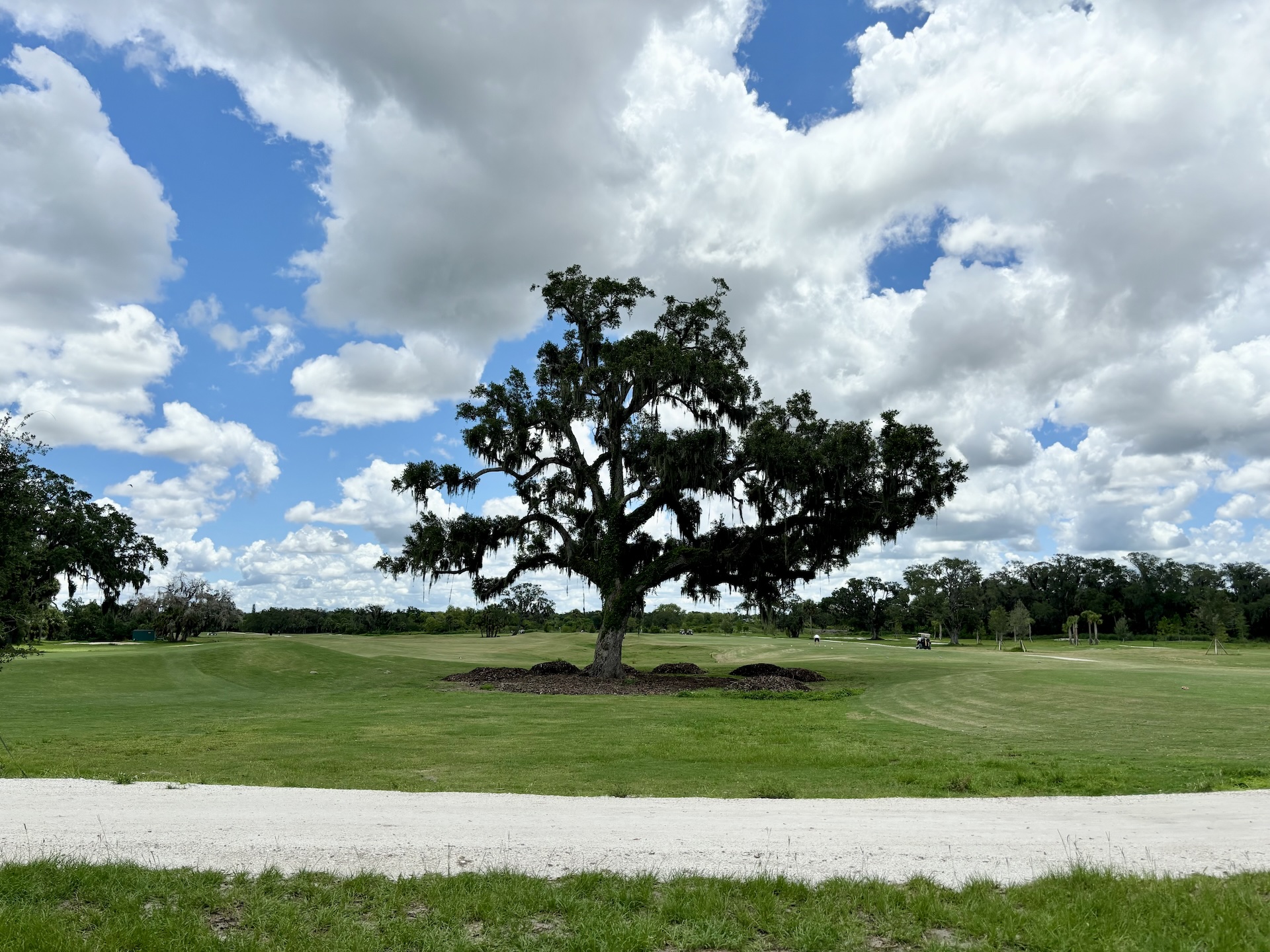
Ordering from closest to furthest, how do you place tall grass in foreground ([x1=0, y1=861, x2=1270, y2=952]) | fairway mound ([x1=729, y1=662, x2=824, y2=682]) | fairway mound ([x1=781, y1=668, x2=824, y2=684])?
tall grass in foreground ([x1=0, y1=861, x2=1270, y2=952]), fairway mound ([x1=781, y1=668, x2=824, y2=684]), fairway mound ([x1=729, y1=662, x2=824, y2=682])

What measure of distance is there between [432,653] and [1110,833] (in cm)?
4181

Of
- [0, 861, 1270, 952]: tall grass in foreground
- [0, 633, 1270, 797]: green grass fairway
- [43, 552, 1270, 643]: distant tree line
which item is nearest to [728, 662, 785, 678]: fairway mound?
[0, 633, 1270, 797]: green grass fairway

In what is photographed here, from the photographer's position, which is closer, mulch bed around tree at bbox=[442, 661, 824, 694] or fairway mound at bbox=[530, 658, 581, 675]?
mulch bed around tree at bbox=[442, 661, 824, 694]

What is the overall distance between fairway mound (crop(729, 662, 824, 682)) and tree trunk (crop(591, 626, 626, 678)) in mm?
4824

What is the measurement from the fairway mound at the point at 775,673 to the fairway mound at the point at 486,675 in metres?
8.82

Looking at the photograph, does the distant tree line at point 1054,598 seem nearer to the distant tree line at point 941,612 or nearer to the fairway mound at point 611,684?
the distant tree line at point 941,612

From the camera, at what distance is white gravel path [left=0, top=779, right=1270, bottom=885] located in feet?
23.7

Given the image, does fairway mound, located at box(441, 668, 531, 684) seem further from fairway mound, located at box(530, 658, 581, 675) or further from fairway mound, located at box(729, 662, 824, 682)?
fairway mound, located at box(729, 662, 824, 682)

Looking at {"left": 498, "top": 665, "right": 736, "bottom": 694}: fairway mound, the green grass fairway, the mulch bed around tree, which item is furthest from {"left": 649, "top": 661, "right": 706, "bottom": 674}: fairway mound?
the green grass fairway

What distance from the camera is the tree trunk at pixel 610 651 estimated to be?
31875mm

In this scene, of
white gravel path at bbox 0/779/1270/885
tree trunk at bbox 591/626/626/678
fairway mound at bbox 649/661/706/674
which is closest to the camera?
white gravel path at bbox 0/779/1270/885

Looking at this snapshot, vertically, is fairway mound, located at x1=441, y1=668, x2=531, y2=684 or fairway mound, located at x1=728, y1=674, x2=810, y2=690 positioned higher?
fairway mound, located at x1=728, y1=674, x2=810, y2=690

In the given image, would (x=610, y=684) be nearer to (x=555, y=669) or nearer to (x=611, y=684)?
(x=611, y=684)

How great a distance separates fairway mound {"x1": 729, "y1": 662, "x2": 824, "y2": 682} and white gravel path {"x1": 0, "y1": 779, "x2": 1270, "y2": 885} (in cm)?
2120
